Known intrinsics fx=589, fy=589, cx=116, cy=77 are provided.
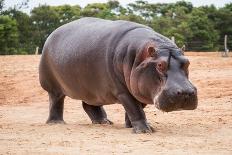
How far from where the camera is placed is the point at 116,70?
306 inches

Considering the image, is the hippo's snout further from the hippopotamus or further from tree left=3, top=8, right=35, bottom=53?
tree left=3, top=8, right=35, bottom=53

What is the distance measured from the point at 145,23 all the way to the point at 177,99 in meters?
34.8

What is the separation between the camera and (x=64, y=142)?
629 cm

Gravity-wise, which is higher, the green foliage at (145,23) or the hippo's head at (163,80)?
the hippo's head at (163,80)

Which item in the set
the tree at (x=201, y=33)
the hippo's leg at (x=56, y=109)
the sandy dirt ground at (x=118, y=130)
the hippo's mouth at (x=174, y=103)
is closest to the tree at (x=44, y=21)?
the tree at (x=201, y=33)

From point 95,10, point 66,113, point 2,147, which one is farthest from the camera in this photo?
point 95,10

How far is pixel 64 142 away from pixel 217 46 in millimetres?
32096

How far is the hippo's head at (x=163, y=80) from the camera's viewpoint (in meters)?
6.58

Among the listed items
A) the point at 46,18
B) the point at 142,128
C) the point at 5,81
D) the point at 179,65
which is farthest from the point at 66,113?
the point at 46,18

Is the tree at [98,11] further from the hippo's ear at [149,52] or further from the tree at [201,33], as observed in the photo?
the hippo's ear at [149,52]

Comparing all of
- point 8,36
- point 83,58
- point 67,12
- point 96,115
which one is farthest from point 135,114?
point 67,12

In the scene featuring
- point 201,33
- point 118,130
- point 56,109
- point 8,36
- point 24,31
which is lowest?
point 24,31

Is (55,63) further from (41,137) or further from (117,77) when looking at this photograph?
(41,137)

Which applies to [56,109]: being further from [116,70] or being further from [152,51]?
[152,51]
